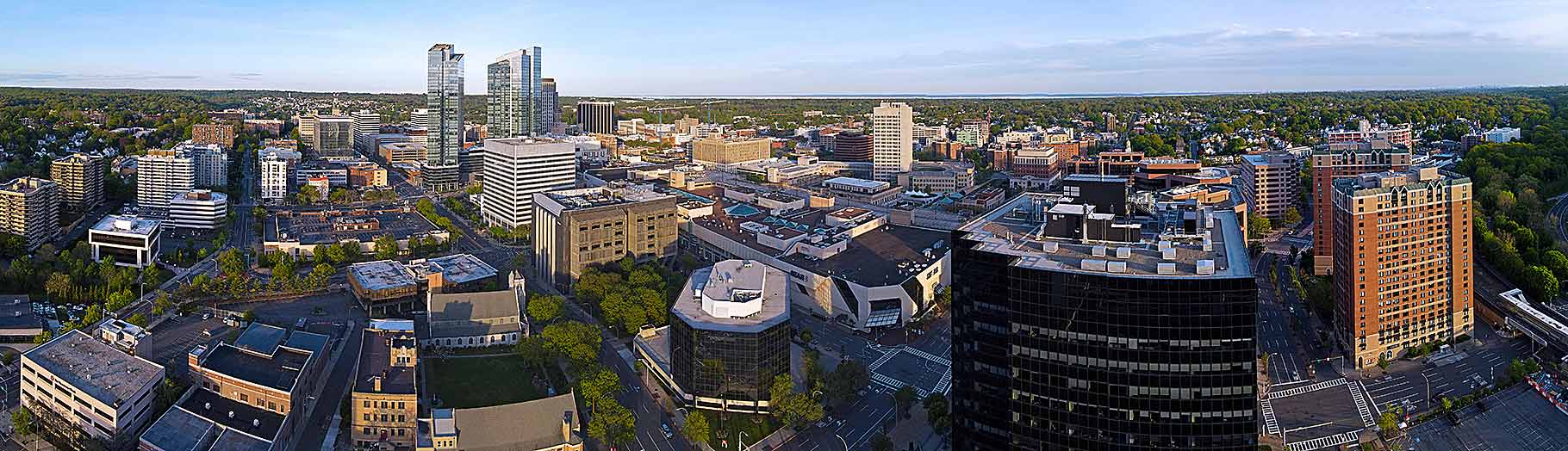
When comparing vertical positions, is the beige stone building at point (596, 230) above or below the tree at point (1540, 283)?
above

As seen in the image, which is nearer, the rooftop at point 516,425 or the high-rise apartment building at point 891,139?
the rooftop at point 516,425

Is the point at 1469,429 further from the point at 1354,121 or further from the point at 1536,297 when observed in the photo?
the point at 1354,121

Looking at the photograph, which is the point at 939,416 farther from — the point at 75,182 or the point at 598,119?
the point at 598,119

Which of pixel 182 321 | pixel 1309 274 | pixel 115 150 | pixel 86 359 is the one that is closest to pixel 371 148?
pixel 115 150

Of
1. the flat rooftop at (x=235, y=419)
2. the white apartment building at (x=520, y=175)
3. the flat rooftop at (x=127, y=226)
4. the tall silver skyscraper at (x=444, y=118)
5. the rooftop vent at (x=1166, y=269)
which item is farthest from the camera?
the tall silver skyscraper at (x=444, y=118)

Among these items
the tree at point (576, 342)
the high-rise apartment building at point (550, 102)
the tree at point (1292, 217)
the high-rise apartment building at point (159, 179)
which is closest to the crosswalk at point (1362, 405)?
the tree at point (576, 342)

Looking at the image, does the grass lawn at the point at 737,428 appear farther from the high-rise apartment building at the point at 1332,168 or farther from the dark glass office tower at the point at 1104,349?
the high-rise apartment building at the point at 1332,168

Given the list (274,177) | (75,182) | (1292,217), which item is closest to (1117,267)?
(1292,217)
